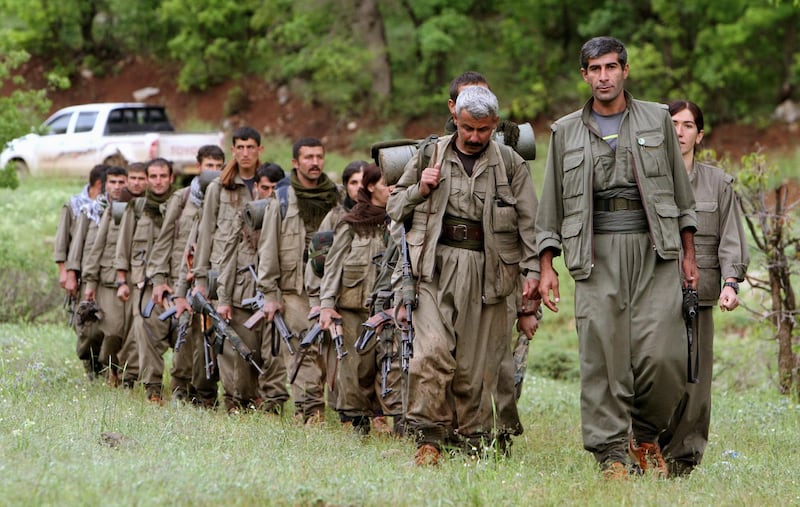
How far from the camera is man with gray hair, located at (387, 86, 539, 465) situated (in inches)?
318

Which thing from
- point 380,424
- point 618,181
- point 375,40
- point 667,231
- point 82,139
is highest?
point 375,40

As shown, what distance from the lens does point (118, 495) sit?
19.1ft

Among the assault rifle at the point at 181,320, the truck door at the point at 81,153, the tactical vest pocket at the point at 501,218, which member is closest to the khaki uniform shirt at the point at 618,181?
the tactical vest pocket at the point at 501,218

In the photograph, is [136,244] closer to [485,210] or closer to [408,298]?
[408,298]

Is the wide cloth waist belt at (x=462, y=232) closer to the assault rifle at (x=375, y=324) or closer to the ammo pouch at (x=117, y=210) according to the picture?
the assault rifle at (x=375, y=324)

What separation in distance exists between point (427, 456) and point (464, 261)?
1.23 m

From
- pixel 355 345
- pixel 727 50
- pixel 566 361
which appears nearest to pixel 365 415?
pixel 355 345

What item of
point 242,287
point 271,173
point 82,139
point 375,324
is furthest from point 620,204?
point 82,139

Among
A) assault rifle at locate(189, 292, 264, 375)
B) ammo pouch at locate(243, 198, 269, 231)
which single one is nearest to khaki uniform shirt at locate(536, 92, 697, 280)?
ammo pouch at locate(243, 198, 269, 231)

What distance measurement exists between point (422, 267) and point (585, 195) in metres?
1.21

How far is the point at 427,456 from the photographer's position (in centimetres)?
794

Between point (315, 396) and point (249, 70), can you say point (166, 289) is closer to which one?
point (315, 396)

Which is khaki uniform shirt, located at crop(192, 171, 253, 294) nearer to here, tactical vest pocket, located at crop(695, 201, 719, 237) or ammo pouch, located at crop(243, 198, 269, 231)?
ammo pouch, located at crop(243, 198, 269, 231)

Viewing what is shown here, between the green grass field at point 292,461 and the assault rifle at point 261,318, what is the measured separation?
2.19 ft
